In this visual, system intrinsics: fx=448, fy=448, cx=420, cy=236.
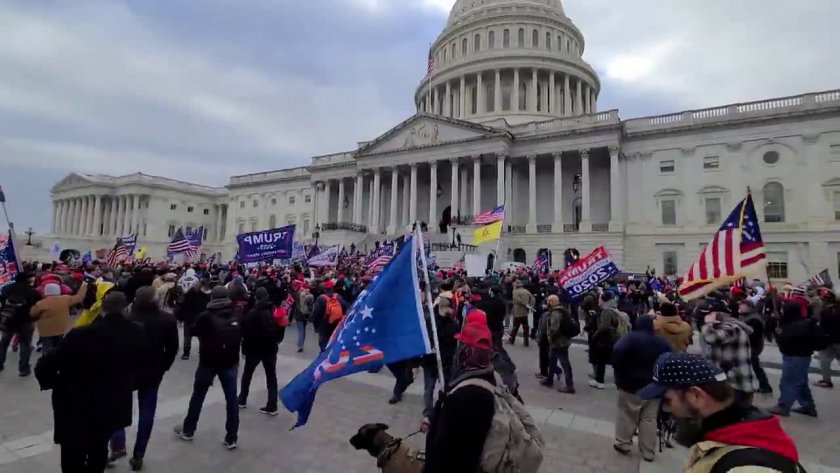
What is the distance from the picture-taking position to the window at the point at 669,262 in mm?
35594

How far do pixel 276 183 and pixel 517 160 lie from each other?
35.2 meters

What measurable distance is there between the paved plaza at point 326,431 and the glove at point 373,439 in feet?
8.06

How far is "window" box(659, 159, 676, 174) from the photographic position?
36812 mm

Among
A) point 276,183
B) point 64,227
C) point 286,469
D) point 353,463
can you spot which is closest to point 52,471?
point 286,469

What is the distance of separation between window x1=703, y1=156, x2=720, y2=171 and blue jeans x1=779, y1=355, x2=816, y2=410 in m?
33.3

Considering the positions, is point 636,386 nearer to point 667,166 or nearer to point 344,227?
point 667,166

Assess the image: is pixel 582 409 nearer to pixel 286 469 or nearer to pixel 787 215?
pixel 286 469

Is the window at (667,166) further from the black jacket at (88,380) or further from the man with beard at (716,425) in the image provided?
the black jacket at (88,380)

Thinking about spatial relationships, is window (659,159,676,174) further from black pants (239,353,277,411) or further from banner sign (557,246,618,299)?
black pants (239,353,277,411)

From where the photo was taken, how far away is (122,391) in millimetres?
3969

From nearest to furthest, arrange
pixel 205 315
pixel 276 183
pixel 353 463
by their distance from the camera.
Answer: pixel 353 463, pixel 205 315, pixel 276 183

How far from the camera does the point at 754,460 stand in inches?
67.6

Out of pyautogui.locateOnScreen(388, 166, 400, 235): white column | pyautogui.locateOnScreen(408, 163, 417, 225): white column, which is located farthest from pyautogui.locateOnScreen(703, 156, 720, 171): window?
pyautogui.locateOnScreen(388, 166, 400, 235): white column

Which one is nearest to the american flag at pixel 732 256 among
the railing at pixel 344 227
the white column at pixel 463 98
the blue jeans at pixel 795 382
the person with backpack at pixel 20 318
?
the blue jeans at pixel 795 382
